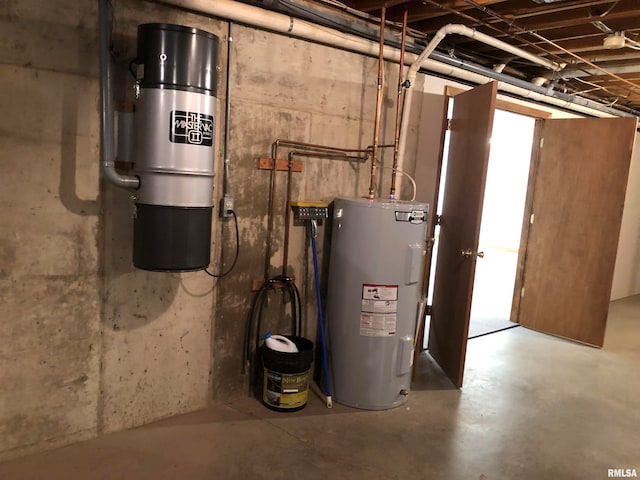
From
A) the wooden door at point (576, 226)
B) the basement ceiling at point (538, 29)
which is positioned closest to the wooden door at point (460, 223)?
the basement ceiling at point (538, 29)

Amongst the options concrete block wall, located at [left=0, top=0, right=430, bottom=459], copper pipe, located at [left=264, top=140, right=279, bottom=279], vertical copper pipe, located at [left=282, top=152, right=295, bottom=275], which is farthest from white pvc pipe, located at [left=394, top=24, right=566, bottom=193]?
copper pipe, located at [left=264, top=140, right=279, bottom=279]

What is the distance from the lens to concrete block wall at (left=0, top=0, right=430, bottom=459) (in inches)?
85.4

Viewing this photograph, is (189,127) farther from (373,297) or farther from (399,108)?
(399,108)

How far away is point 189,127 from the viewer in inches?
87.1

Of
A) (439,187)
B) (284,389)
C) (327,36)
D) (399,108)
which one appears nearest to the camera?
(284,389)

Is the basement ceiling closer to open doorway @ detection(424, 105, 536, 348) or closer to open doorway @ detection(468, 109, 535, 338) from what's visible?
open doorway @ detection(424, 105, 536, 348)

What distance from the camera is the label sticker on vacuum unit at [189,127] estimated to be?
→ 2.19 metres

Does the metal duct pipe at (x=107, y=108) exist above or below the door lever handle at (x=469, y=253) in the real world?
above

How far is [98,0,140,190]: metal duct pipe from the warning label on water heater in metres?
1.46

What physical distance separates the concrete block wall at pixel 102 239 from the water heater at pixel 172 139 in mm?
269

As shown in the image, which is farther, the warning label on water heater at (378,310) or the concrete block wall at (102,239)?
the warning label on water heater at (378,310)

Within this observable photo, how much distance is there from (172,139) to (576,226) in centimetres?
403

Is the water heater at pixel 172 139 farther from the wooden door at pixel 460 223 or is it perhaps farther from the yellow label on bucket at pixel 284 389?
the wooden door at pixel 460 223

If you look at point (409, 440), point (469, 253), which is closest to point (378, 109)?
point (469, 253)
